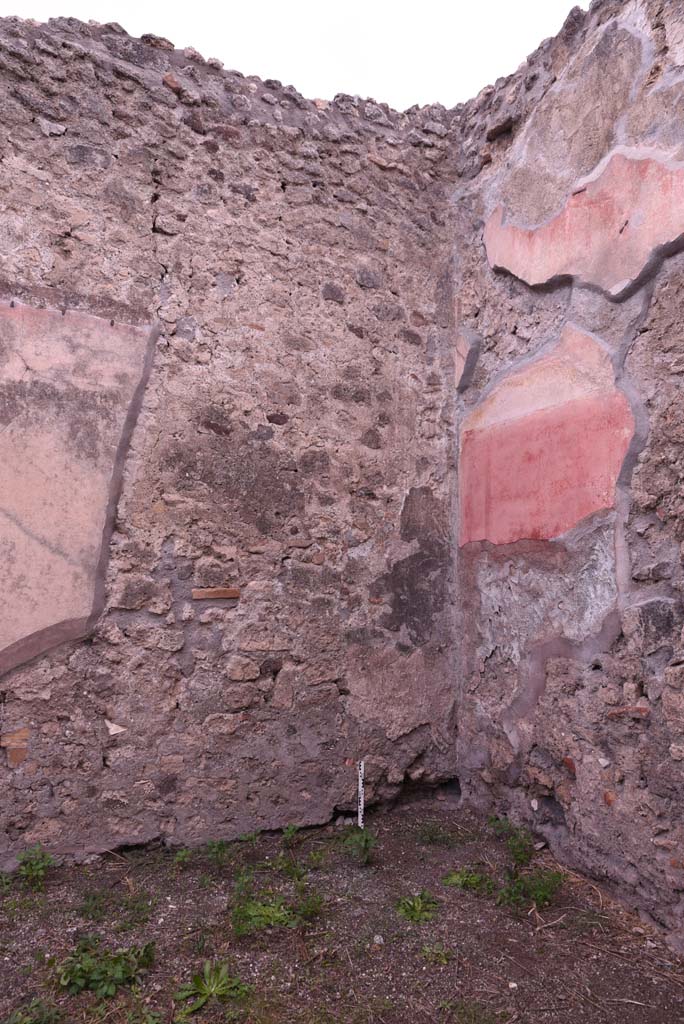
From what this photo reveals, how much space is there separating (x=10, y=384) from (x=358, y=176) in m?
1.80

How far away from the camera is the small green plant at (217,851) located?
8.55 ft

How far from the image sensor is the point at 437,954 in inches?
83.3

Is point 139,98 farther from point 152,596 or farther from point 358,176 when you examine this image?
point 152,596

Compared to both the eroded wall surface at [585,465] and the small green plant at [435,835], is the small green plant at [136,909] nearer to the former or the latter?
the small green plant at [435,835]

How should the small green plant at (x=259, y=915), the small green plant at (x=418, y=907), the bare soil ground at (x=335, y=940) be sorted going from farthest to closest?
the small green plant at (x=418, y=907)
the small green plant at (x=259, y=915)
the bare soil ground at (x=335, y=940)

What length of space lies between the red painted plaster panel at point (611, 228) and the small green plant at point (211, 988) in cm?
247

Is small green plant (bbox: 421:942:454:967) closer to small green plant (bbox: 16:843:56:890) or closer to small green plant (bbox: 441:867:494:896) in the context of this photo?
small green plant (bbox: 441:867:494:896)

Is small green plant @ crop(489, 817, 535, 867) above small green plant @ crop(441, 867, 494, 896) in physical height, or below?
above

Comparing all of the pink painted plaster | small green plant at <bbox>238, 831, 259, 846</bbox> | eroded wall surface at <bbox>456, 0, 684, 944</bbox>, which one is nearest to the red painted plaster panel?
eroded wall surface at <bbox>456, 0, 684, 944</bbox>

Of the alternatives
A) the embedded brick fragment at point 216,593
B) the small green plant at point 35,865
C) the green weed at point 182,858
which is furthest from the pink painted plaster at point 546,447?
the small green plant at point 35,865

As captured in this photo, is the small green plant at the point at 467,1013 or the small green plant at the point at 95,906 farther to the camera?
the small green plant at the point at 95,906

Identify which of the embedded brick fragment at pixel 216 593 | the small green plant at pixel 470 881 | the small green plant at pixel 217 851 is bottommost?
the small green plant at pixel 470 881

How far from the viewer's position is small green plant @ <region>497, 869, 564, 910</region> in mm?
2404

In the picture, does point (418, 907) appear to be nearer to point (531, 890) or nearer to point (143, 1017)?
point (531, 890)
